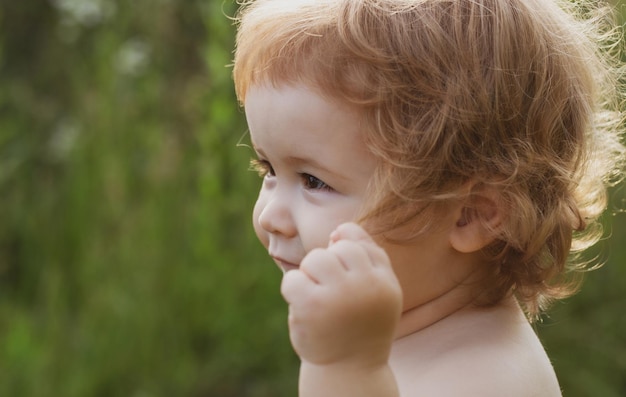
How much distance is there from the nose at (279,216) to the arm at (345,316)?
284 mm

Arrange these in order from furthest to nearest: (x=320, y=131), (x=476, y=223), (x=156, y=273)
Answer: (x=156, y=273)
(x=476, y=223)
(x=320, y=131)

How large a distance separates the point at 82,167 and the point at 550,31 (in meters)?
2.41

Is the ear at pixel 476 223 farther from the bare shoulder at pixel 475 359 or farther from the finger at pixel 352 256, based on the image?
the finger at pixel 352 256

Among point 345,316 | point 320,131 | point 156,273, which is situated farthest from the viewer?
point 156,273

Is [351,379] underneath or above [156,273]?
underneath

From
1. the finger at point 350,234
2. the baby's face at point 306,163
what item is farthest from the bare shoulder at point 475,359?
the finger at point 350,234

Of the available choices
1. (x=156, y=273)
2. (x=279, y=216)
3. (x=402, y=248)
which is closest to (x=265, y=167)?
(x=279, y=216)

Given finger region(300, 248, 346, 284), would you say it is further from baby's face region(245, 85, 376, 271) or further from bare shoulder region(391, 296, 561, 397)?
bare shoulder region(391, 296, 561, 397)

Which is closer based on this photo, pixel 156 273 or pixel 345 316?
pixel 345 316

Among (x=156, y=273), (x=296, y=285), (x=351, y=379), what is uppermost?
(x=156, y=273)

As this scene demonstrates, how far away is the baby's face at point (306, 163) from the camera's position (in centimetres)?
161

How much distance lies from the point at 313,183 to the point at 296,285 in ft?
1.05

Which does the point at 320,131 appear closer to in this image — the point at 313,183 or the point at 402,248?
the point at 313,183

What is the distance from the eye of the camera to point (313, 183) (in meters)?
1.65
